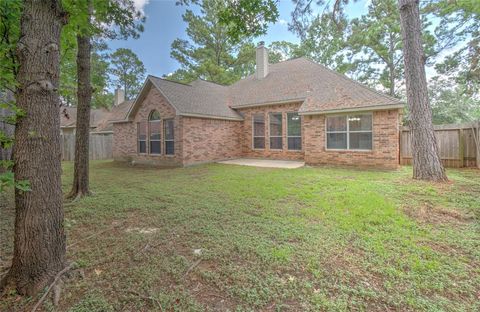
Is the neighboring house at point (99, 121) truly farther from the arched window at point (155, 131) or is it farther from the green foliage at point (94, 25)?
the green foliage at point (94, 25)

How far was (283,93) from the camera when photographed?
13.0 m

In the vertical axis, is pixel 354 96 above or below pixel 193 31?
below

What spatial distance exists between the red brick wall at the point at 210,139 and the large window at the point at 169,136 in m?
1.02

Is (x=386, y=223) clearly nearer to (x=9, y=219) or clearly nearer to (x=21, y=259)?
(x=21, y=259)

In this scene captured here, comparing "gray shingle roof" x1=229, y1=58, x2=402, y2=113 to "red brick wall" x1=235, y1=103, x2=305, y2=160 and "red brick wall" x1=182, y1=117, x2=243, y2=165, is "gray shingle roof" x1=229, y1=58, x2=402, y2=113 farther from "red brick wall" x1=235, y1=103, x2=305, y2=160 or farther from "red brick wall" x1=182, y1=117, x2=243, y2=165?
"red brick wall" x1=182, y1=117, x2=243, y2=165

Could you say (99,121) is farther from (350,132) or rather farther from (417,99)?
(417,99)

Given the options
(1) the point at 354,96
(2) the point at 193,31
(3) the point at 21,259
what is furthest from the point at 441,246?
(2) the point at 193,31

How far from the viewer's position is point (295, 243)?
3137mm

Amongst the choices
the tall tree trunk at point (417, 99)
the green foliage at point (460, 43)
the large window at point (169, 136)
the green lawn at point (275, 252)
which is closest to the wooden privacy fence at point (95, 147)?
A: the large window at point (169, 136)

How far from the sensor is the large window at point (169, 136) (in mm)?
12095

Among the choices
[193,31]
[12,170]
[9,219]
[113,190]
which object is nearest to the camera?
[12,170]

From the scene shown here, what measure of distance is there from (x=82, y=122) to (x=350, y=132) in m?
10.1

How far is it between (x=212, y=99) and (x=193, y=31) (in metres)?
14.4

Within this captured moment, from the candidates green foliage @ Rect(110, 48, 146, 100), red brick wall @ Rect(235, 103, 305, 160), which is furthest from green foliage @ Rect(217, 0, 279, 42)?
green foliage @ Rect(110, 48, 146, 100)
